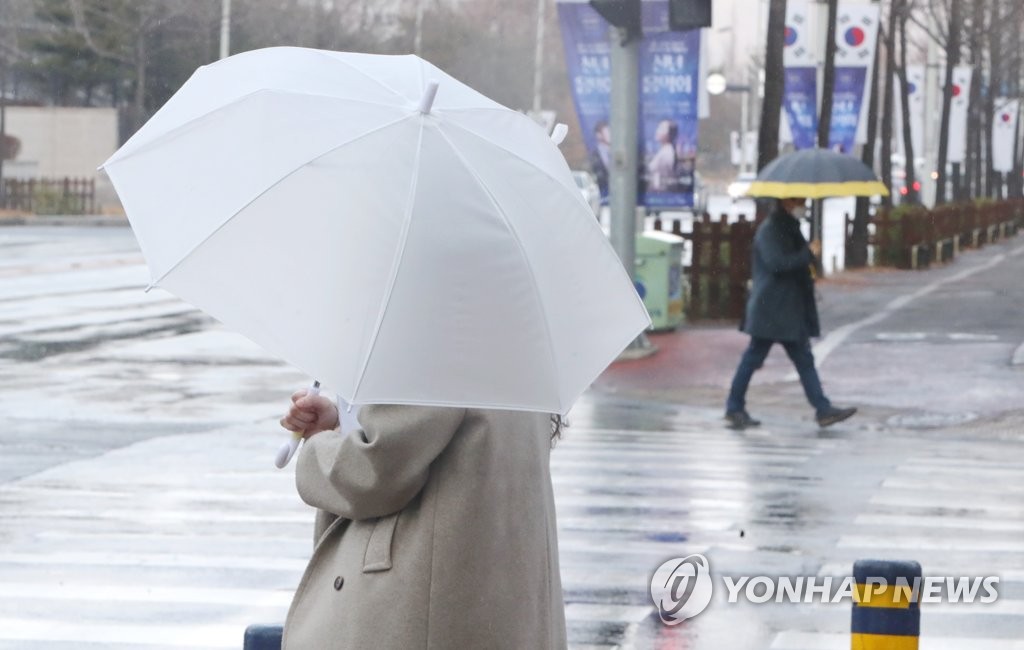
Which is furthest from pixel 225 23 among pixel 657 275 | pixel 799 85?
pixel 657 275

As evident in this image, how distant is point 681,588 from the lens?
7.93m

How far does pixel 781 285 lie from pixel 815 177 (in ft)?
5.71

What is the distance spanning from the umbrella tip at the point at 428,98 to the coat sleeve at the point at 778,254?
33.1 feet

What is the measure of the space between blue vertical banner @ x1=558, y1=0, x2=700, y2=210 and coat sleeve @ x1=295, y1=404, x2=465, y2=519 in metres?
17.3

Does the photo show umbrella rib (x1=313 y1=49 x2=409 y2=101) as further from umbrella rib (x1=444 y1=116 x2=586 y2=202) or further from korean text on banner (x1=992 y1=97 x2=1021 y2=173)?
korean text on banner (x1=992 y1=97 x2=1021 y2=173)

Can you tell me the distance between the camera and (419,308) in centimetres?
A: 323

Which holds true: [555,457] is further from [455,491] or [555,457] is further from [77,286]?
[77,286]

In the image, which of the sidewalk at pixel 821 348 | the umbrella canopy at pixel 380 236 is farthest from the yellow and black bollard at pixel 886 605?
the sidewalk at pixel 821 348

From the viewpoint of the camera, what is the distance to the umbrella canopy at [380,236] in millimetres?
3232

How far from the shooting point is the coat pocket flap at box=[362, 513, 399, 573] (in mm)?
3285

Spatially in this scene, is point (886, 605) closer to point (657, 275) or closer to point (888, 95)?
point (657, 275)

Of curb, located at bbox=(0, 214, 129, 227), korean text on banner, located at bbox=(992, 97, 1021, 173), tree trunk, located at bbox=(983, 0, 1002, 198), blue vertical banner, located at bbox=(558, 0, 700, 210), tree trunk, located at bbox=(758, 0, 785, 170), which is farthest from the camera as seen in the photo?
korean text on banner, located at bbox=(992, 97, 1021, 173)

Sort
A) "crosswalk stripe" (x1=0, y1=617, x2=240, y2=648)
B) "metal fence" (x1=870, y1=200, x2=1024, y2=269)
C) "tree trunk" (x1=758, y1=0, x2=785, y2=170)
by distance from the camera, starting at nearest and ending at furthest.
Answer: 1. "crosswalk stripe" (x1=0, y1=617, x2=240, y2=648)
2. "tree trunk" (x1=758, y1=0, x2=785, y2=170)
3. "metal fence" (x1=870, y1=200, x2=1024, y2=269)

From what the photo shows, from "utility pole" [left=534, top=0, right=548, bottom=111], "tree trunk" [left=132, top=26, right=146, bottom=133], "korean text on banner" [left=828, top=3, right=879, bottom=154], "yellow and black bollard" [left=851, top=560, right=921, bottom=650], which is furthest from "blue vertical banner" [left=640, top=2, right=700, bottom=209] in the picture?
"utility pole" [left=534, top=0, right=548, bottom=111]
